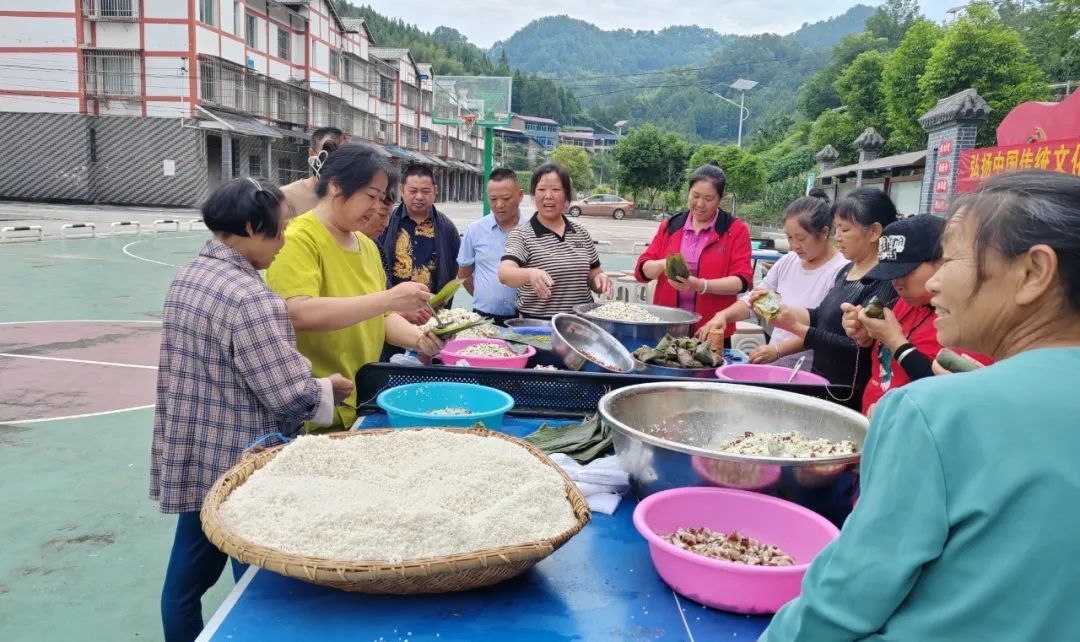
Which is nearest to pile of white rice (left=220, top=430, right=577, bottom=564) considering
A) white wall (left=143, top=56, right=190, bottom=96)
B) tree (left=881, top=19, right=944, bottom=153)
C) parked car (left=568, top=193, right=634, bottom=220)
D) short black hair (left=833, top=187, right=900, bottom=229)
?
short black hair (left=833, top=187, right=900, bottom=229)

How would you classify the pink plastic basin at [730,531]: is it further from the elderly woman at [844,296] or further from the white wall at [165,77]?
the white wall at [165,77]

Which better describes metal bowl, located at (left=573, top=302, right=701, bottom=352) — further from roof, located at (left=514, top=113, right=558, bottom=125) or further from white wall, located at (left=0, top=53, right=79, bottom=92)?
roof, located at (left=514, top=113, right=558, bottom=125)

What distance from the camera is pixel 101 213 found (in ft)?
73.6

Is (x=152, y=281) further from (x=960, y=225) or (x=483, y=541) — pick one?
(x=960, y=225)

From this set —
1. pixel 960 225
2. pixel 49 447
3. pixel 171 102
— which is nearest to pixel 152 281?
pixel 49 447

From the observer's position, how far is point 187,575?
6.56 ft

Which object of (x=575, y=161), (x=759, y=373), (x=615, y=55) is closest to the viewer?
(x=759, y=373)

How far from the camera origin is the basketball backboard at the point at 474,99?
737 inches

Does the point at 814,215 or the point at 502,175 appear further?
the point at 502,175

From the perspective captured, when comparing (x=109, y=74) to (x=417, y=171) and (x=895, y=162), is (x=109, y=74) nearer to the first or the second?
(x=895, y=162)

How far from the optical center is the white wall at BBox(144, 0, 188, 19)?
965 inches

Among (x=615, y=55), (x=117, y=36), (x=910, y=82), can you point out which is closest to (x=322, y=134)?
(x=910, y=82)

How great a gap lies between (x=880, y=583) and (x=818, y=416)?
3.91 ft

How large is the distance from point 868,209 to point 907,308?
76cm
